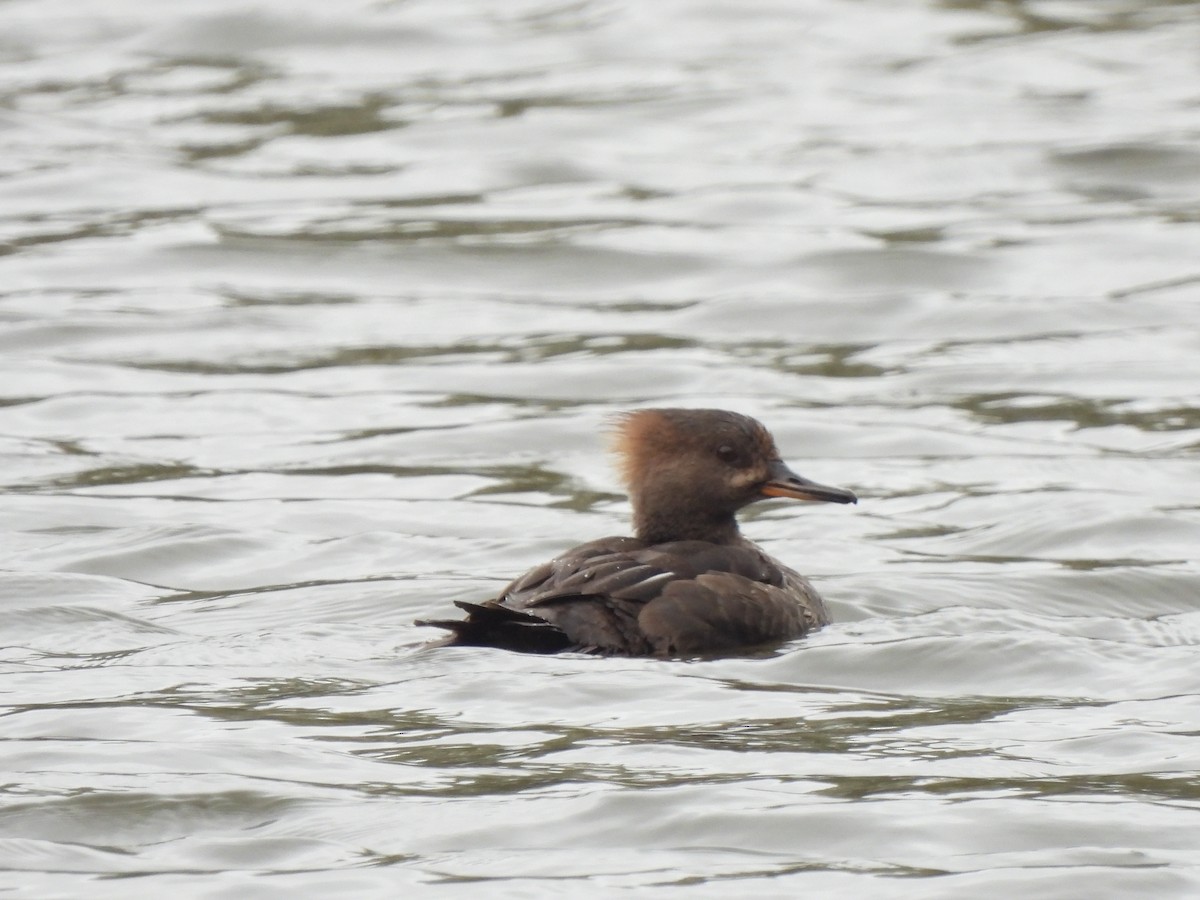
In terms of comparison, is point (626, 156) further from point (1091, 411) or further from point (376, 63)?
point (1091, 411)

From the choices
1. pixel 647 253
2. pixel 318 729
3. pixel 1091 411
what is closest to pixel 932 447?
A: pixel 1091 411

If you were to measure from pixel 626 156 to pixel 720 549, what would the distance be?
8354mm

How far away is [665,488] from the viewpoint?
24.2ft

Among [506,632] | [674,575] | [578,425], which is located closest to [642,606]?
[674,575]

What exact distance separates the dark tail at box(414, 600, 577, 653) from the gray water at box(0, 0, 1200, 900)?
0.19 feet

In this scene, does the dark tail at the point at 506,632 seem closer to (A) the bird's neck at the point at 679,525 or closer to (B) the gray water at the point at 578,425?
(B) the gray water at the point at 578,425

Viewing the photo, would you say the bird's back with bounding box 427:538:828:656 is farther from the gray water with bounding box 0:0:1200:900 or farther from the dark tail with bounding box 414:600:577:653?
the gray water with bounding box 0:0:1200:900

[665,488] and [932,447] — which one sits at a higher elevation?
[665,488]

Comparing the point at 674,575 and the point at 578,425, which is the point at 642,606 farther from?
the point at 578,425

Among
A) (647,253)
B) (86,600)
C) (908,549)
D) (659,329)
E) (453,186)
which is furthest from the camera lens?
(453,186)

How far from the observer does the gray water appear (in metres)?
5.27

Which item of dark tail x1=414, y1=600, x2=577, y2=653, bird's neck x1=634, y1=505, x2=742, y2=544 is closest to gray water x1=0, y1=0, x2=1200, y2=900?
dark tail x1=414, y1=600, x2=577, y2=653

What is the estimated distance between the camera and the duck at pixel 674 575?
21.7 feet

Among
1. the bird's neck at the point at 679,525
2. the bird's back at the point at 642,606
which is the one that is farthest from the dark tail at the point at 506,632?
the bird's neck at the point at 679,525
